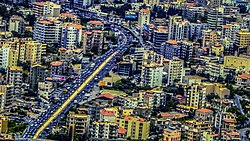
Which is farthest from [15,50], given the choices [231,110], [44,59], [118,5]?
[118,5]

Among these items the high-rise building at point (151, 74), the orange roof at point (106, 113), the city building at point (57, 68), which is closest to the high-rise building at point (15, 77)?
the city building at point (57, 68)

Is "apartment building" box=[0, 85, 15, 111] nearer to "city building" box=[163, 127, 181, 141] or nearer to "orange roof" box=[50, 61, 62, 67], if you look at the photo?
"orange roof" box=[50, 61, 62, 67]

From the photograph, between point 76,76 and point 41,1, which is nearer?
point 76,76

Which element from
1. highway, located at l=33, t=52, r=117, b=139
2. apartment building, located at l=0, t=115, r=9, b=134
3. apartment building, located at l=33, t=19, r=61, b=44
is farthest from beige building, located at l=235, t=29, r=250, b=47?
apartment building, located at l=0, t=115, r=9, b=134

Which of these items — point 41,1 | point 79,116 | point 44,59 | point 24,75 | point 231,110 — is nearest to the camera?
point 79,116

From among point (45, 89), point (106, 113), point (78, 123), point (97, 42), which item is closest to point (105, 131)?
point (78, 123)

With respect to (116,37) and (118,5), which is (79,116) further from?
(118,5)

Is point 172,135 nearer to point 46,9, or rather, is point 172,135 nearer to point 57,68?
point 57,68

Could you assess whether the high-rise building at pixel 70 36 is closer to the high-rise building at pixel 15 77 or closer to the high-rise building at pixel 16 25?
the high-rise building at pixel 16 25
